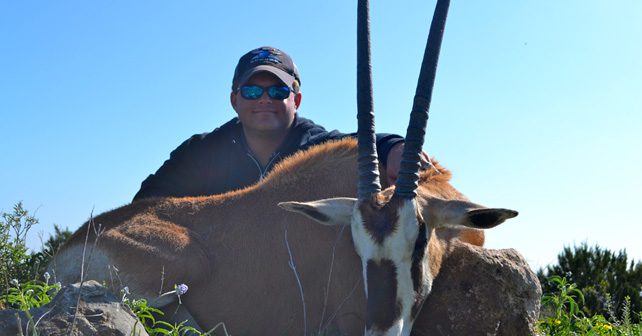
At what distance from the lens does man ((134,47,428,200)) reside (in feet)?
31.5

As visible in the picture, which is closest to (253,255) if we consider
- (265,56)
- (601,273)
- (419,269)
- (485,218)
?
(419,269)

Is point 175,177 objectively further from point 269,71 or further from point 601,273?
point 601,273

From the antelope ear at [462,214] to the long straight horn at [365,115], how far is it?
462 millimetres

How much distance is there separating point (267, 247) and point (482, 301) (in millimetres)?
2224

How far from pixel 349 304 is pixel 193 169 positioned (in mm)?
3988

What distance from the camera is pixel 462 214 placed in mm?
5711

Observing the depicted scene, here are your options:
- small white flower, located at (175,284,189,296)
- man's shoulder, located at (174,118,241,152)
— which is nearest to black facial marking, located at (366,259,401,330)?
small white flower, located at (175,284,189,296)

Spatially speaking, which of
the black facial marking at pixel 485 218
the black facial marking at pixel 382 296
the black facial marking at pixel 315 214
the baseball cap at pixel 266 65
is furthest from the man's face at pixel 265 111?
the black facial marking at pixel 382 296

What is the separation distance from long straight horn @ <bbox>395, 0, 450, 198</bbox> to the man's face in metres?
3.50

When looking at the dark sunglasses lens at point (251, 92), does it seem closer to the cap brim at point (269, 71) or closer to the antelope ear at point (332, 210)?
the cap brim at point (269, 71)

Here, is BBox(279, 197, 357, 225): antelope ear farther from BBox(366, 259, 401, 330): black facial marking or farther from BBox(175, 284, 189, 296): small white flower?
BBox(175, 284, 189, 296): small white flower

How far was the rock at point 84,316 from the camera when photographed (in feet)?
13.9

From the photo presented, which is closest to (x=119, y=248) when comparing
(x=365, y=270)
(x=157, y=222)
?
(x=157, y=222)

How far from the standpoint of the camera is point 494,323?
5836 millimetres
